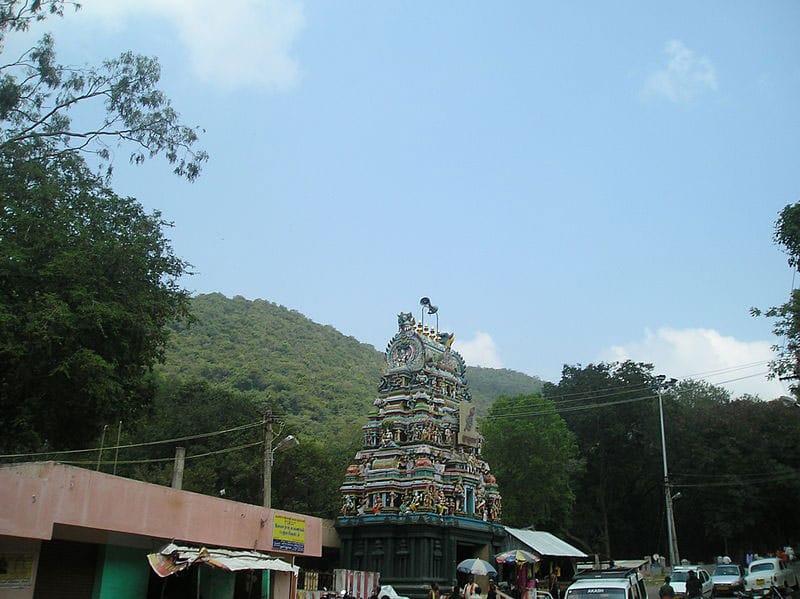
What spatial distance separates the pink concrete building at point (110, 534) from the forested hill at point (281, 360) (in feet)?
109

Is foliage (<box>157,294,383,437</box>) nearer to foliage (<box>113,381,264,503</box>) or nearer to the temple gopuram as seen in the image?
foliage (<box>113,381,264,503</box>)

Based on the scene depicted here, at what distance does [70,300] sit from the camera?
1967cm

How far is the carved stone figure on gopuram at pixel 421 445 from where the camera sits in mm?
30609

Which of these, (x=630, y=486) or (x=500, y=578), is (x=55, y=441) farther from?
(x=630, y=486)

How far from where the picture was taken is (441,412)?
109ft

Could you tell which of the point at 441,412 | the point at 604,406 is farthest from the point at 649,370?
the point at 441,412

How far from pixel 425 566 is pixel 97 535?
16408 mm

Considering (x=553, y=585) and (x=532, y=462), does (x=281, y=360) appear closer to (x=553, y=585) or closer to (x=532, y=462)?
(x=532, y=462)

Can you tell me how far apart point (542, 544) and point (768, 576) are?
10.8 metres

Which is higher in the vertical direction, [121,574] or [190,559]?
[190,559]

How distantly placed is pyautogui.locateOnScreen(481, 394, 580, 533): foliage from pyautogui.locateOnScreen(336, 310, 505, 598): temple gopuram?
9759 millimetres

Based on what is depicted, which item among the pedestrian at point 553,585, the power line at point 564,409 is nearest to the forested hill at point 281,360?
the power line at point 564,409

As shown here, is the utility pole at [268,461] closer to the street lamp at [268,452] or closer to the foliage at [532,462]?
the street lamp at [268,452]

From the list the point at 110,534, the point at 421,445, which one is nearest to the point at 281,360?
the point at 421,445
